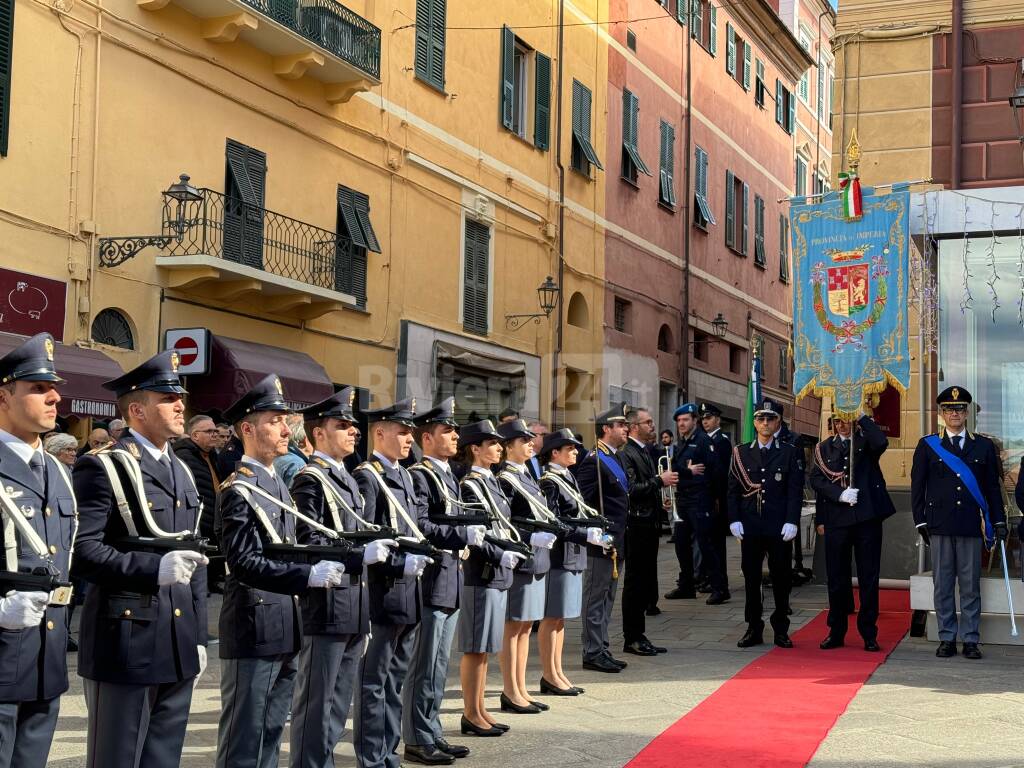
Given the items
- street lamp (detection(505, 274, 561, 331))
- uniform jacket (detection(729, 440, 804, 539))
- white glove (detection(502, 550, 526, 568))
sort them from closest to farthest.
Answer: white glove (detection(502, 550, 526, 568)) < uniform jacket (detection(729, 440, 804, 539)) < street lamp (detection(505, 274, 561, 331))

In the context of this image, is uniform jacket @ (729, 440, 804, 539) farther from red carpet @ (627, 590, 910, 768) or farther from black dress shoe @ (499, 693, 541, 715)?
black dress shoe @ (499, 693, 541, 715)

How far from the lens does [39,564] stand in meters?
4.34

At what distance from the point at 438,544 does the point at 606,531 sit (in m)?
2.94

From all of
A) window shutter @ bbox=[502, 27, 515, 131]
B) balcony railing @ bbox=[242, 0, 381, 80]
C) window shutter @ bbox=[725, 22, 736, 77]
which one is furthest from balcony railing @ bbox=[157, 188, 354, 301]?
window shutter @ bbox=[725, 22, 736, 77]

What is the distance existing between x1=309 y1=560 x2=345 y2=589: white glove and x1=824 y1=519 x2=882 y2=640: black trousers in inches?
255

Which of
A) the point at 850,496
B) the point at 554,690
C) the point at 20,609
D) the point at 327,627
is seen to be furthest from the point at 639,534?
the point at 20,609

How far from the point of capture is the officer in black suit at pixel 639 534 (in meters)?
10.4

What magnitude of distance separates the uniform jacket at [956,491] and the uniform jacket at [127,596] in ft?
23.0

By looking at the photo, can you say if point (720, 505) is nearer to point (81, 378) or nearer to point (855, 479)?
point (855, 479)

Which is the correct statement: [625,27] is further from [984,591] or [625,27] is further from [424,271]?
[984,591]

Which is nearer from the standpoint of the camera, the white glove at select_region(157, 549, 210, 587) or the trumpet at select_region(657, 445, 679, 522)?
the white glove at select_region(157, 549, 210, 587)

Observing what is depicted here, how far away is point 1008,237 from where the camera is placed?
38.9ft

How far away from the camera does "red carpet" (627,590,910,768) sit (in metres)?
6.97

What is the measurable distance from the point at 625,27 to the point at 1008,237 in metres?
15.9
